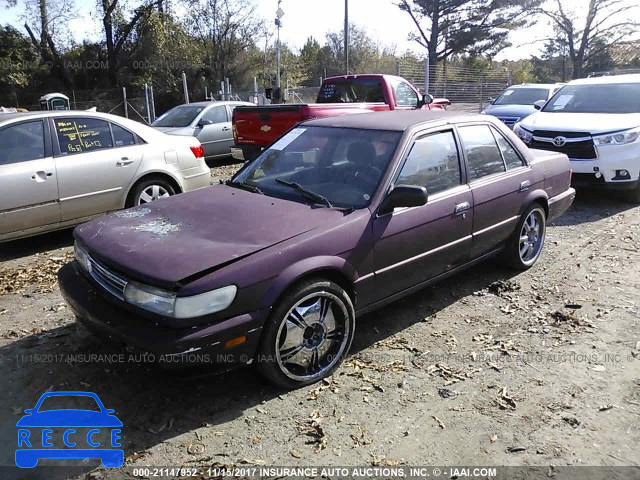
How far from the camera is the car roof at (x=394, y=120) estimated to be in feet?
13.8

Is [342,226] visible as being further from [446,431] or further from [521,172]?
[521,172]

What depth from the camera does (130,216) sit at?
3795 mm

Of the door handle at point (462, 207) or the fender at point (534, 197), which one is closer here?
the door handle at point (462, 207)

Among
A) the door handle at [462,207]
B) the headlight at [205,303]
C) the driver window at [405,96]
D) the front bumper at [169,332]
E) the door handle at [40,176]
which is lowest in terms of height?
the front bumper at [169,332]

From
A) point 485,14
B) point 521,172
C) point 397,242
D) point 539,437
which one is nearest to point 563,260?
point 521,172

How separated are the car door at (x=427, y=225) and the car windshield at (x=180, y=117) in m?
8.26

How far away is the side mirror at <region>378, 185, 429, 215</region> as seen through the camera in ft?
11.6

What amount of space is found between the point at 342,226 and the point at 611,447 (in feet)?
6.45

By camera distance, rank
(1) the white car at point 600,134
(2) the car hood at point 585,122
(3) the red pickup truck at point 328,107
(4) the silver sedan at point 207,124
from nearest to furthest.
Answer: (1) the white car at point 600,134
(2) the car hood at point 585,122
(3) the red pickup truck at point 328,107
(4) the silver sedan at point 207,124

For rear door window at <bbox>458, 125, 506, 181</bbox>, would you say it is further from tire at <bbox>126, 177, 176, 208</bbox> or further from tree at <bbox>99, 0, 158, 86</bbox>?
tree at <bbox>99, 0, 158, 86</bbox>

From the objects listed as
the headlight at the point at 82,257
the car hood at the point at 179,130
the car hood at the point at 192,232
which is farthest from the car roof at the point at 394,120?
the car hood at the point at 179,130

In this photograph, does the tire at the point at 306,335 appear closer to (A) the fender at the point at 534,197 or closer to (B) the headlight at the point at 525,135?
(A) the fender at the point at 534,197

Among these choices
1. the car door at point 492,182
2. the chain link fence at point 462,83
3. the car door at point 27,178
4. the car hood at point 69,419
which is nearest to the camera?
the car hood at point 69,419

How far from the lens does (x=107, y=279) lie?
3.21 m
